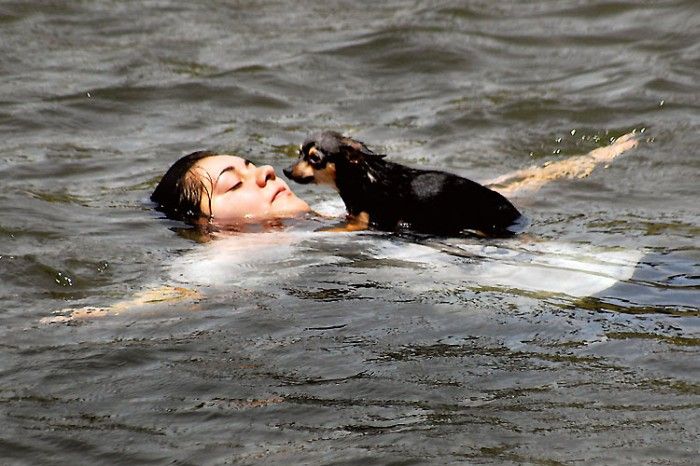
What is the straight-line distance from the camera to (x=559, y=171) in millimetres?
9078

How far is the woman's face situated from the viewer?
768cm

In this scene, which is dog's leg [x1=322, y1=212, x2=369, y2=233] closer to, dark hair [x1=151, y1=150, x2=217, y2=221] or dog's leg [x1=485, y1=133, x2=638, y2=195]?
dark hair [x1=151, y1=150, x2=217, y2=221]

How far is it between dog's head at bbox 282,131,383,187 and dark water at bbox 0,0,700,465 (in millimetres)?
356

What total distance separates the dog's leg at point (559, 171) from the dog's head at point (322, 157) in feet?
5.12

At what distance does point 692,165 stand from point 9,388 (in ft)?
17.5

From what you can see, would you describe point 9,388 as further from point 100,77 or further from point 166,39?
point 166,39

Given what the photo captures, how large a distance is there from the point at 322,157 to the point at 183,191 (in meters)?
0.98

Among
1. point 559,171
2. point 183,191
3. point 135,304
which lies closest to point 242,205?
point 183,191

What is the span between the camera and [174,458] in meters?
4.64

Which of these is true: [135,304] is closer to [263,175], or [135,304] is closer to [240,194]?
[240,194]

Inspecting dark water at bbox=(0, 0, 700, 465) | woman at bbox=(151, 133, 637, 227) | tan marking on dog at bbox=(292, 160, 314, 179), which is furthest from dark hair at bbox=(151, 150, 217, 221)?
tan marking on dog at bbox=(292, 160, 314, 179)

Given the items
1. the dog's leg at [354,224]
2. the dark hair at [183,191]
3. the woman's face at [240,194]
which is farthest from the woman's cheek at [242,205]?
the dog's leg at [354,224]

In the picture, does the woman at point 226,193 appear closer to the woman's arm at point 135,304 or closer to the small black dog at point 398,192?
the small black dog at point 398,192

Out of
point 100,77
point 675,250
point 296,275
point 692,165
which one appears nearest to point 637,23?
point 692,165
